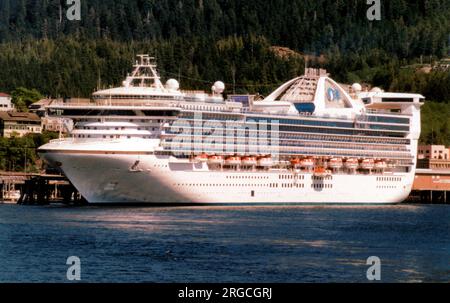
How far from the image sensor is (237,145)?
96.2m

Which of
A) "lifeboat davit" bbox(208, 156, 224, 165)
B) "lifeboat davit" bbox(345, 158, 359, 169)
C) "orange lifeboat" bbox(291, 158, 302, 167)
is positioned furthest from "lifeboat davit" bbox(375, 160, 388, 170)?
"lifeboat davit" bbox(208, 156, 224, 165)

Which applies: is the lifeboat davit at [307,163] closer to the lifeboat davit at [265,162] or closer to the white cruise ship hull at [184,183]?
the white cruise ship hull at [184,183]

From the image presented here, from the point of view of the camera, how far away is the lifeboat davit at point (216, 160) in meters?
92.8

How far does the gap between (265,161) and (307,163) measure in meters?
5.14

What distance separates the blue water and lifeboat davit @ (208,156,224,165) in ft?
13.6

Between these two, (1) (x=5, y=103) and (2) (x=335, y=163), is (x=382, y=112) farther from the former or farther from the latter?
(1) (x=5, y=103)

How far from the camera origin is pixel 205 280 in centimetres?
5038

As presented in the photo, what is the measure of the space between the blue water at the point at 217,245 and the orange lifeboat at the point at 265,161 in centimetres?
763

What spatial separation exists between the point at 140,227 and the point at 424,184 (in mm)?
57482

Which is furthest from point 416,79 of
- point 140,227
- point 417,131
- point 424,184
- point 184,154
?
point 140,227

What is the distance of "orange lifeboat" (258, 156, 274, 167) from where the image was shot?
97.1 meters

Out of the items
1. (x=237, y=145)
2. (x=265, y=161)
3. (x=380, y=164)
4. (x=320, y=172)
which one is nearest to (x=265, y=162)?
(x=265, y=161)

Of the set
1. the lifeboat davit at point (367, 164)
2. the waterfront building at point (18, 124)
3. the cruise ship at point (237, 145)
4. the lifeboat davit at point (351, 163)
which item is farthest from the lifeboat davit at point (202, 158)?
the waterfront building at point (18, 124)
